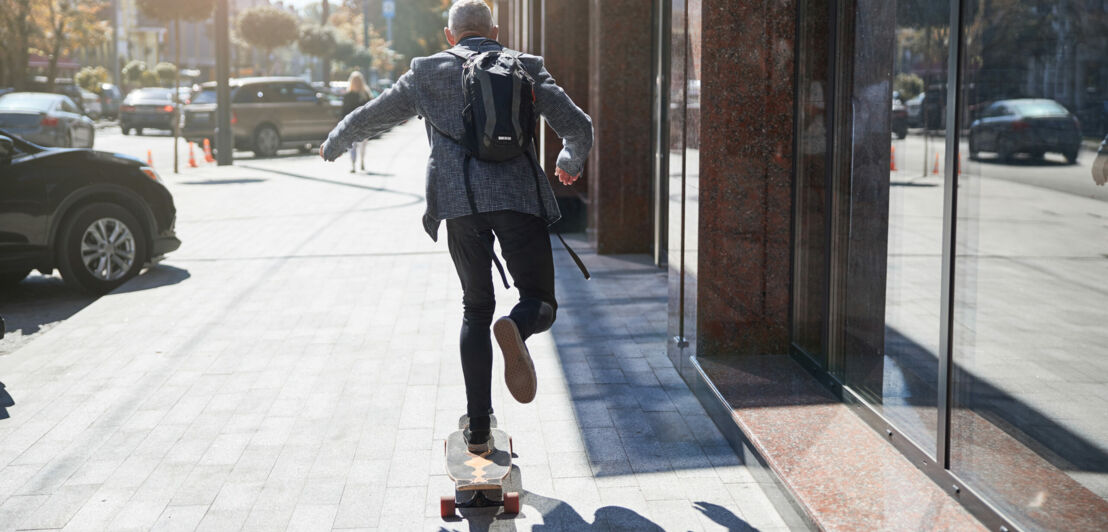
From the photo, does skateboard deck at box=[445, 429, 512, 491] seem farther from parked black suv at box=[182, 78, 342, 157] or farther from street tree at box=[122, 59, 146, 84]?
street tree at box=[122, 59, 146, 84]

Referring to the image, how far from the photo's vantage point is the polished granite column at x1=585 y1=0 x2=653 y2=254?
1016cm

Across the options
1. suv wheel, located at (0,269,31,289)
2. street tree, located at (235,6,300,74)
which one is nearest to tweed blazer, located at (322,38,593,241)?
suv wheel, located at (0,269,31,289)

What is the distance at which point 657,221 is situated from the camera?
9.84 metres

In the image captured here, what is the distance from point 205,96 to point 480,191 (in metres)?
25.3

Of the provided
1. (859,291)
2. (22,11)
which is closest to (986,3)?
(859,291)

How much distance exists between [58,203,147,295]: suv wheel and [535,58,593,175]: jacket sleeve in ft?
19.4

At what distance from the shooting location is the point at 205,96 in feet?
91.1

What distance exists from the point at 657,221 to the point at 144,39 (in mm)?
94761

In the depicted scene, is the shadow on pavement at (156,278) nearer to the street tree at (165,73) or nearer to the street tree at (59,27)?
the street tree at (59,27)

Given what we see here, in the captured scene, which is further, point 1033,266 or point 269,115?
point 269,115

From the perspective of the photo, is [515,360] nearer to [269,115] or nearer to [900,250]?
[900,250]

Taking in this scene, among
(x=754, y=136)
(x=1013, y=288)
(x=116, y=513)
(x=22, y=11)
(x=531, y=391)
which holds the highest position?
(x=22, y=11)

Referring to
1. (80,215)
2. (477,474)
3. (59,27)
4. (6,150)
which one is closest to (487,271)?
(477,474)

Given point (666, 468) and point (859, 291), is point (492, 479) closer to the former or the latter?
point (666, 468)
